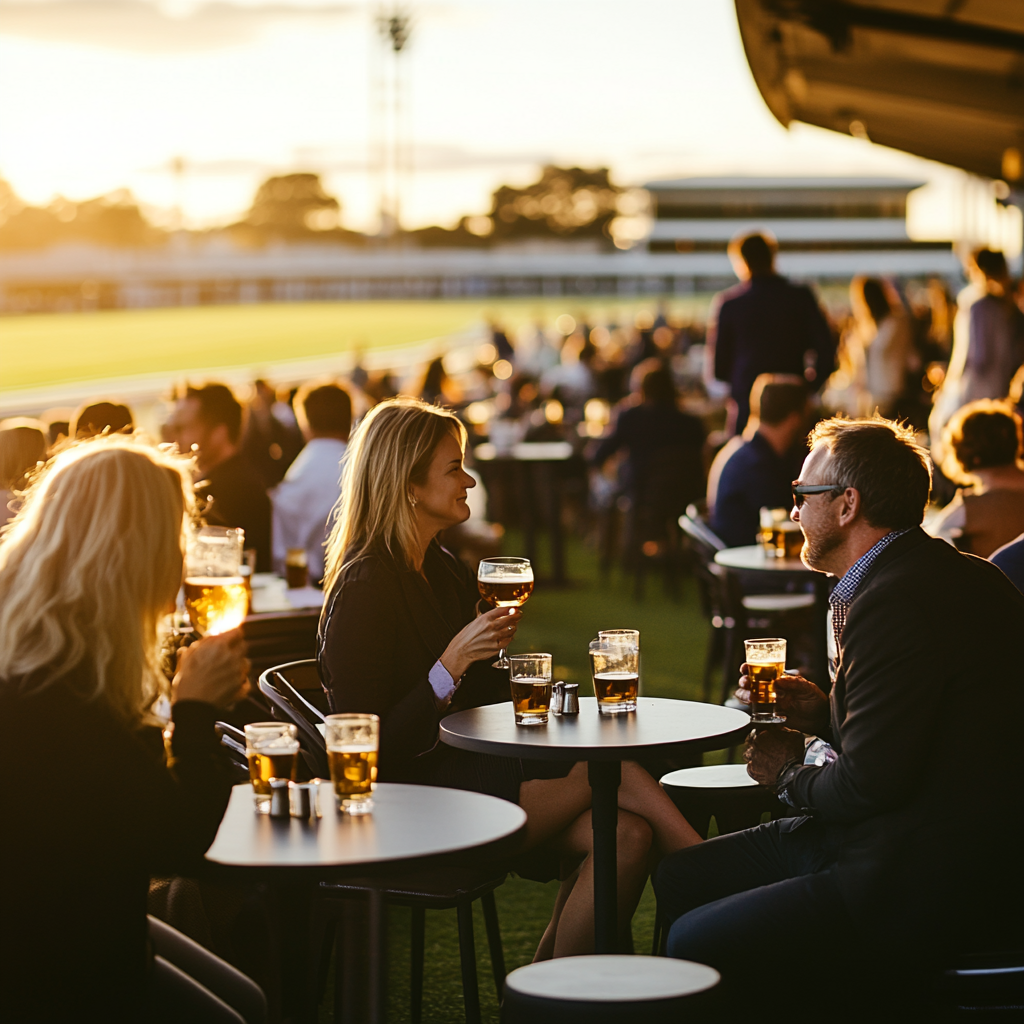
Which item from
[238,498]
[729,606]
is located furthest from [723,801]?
[238,498]

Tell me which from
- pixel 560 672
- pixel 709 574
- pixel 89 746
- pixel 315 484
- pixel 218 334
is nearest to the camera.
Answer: pixel 89 746

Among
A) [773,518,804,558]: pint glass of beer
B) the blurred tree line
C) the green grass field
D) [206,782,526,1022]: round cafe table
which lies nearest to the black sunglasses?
[206,782,526,1022]: round cafe table

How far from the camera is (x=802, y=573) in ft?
16.2

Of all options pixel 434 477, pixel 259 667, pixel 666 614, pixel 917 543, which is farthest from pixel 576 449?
pixel 917 543

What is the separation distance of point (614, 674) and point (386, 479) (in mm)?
696

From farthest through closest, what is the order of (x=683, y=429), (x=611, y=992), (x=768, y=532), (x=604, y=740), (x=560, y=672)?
(x=683, y=429) → (x=560, y=672) → (x=768, y=532) → (x=604, y=740) → (x=611, y=992)

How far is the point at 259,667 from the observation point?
4434 millimetres

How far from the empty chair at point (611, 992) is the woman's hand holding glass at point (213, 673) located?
2.01 feet

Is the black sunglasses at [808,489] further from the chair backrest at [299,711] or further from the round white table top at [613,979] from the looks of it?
the chair backrest at [299,711]

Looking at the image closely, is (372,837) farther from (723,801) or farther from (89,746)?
(723,801)

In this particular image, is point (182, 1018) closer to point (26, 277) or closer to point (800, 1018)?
point (800, 1018)

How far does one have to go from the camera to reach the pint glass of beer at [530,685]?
9.29ft

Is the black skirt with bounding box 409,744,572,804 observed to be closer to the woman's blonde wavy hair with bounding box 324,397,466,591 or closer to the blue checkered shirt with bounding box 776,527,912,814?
the woman's blonde wavy hair with bounding box 324,397,466,591

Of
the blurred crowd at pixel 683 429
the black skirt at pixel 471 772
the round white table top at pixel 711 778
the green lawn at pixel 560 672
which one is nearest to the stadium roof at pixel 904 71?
the blurred crowd at pixel 683 429
